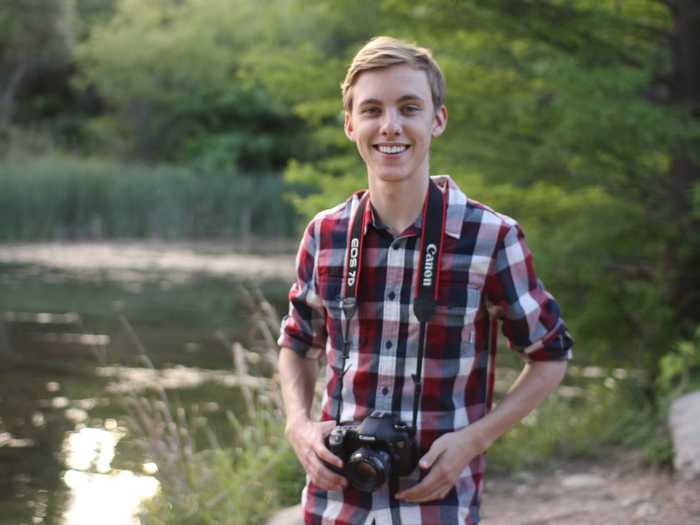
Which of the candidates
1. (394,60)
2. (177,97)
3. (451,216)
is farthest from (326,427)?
(177,97)

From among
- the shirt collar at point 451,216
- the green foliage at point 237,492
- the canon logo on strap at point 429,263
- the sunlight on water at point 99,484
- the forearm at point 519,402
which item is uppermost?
the shirt collar at point 451,216

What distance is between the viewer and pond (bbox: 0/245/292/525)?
257 inches

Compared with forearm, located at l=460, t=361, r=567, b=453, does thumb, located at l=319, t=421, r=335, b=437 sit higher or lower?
lower

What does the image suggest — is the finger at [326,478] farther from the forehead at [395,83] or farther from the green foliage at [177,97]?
the green foliage at [177,97]

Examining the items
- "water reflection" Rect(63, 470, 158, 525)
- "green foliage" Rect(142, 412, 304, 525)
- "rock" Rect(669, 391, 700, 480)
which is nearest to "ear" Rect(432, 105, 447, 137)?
"green foliage" Rect(142, 412, 304, 525)

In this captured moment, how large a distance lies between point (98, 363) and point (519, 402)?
8.71 m

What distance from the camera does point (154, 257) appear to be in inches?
875

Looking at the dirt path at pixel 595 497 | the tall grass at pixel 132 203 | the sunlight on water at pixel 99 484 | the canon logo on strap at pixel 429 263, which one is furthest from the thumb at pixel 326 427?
the tall grass at pixel 132 203

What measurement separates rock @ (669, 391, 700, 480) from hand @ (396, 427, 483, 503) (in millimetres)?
3372

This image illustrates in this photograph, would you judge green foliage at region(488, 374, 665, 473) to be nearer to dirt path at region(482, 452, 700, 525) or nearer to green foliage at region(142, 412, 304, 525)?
dirt path at region(482, 452, 700, 525)

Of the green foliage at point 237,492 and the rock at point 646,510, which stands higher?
the rock at point 646,510

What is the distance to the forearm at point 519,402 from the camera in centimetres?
228

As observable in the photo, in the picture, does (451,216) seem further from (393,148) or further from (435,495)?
(435,495)

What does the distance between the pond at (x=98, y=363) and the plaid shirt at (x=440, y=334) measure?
2602 mm
